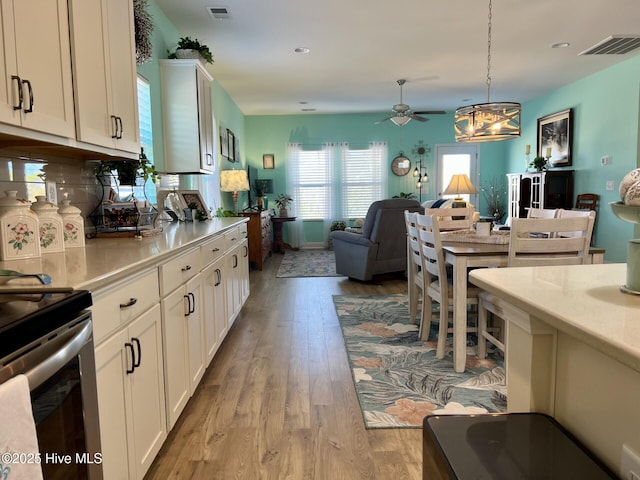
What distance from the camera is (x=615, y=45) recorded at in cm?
464

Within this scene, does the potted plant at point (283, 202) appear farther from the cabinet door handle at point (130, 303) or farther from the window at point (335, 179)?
the cabinet door handle at point (130, 303)

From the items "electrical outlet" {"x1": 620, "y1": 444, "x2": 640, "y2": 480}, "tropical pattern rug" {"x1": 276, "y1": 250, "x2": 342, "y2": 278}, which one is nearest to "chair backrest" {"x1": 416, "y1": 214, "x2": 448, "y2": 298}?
"electrical outlet" {"x1": 620, "y1": 444, "x2": 640, "y2": 480}

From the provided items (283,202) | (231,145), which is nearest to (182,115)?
(231,145)

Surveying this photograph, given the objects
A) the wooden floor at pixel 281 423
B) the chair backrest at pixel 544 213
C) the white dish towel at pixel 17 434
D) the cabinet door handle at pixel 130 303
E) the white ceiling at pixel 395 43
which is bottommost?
the wooden floor at pixel 281 423

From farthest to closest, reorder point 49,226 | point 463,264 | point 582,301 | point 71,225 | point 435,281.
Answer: point 435,281, point 463,264, point 71,225, point 49,226, point 582,301

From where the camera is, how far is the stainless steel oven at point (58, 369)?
2.81 feet

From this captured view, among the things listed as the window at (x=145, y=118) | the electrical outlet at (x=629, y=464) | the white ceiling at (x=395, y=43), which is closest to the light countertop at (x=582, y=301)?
the electrical outlet at (x=629, y=464)

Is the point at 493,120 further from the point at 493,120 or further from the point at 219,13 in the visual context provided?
the point at 219,13

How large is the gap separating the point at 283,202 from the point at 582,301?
7.85 m

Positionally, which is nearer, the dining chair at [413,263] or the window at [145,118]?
the window at [145,118]

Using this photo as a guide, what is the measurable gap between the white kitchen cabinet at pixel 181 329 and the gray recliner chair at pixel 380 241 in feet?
9.76

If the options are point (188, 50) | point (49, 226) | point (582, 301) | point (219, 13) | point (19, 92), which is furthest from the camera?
point (219, 13)

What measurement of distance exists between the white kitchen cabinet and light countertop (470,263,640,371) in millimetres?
1291

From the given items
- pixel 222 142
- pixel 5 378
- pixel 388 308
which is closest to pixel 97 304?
pixel 5 378
